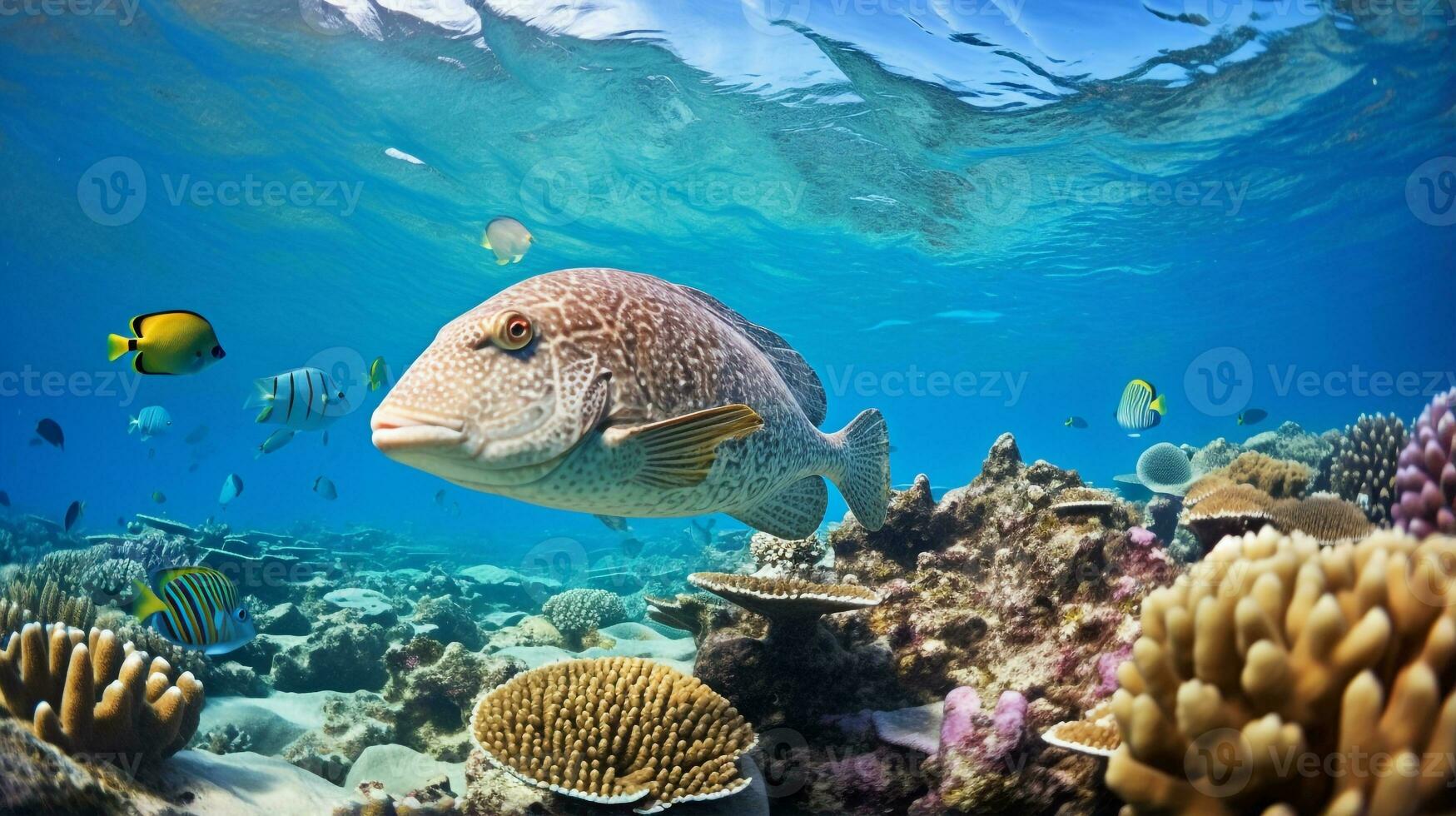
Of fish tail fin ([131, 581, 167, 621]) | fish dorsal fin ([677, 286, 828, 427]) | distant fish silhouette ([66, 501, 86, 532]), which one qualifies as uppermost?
fish dorsal fin ([677, 286, 828, 427])

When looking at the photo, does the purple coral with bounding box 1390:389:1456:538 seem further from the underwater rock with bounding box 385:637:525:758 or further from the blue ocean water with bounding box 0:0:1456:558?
the blue ocean water with bounding box 0:0:1456:558

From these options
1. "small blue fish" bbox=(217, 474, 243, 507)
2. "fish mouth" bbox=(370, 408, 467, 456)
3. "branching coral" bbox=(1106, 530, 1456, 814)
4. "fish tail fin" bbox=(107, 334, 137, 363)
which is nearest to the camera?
"branching coral" bbox=(1106, 530, 1456, 814)

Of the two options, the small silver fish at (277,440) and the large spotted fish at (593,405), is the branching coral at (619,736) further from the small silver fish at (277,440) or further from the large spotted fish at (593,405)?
the small silver fish at (277,440)

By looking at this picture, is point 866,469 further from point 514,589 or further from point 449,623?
point 514,589

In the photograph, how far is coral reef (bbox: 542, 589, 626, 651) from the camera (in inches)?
357

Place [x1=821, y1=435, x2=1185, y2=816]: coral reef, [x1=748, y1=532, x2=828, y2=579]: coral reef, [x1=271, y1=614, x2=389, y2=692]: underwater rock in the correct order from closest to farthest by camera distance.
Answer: [x1=821, y1=435, x2=1185, y2=816]: coral reef → [x1=748, y1=532, x2=828, y2=579]: coral reef → [x1=271, y1=614, x2=389, y2=692]: underwater rock

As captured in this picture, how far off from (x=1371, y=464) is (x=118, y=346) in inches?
408

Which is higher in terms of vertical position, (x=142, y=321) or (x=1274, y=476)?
(x=1274, y=476)

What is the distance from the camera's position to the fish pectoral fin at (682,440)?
7.56ft

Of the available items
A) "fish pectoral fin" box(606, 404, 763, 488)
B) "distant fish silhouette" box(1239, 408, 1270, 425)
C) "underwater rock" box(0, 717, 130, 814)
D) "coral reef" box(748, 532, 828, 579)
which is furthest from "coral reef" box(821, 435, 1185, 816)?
"distant fish silhouette" box(1239, 408, 1270, 425)

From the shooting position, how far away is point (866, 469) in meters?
4.51

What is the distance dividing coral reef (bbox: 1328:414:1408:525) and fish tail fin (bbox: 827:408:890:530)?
11.5 feet

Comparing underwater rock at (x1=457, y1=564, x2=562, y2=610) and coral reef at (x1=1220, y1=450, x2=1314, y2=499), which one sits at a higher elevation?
coral reef at (x1=1220, y1=450, x2=1314, y2=499)

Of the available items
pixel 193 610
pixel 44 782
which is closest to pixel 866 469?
pixel 44 782
